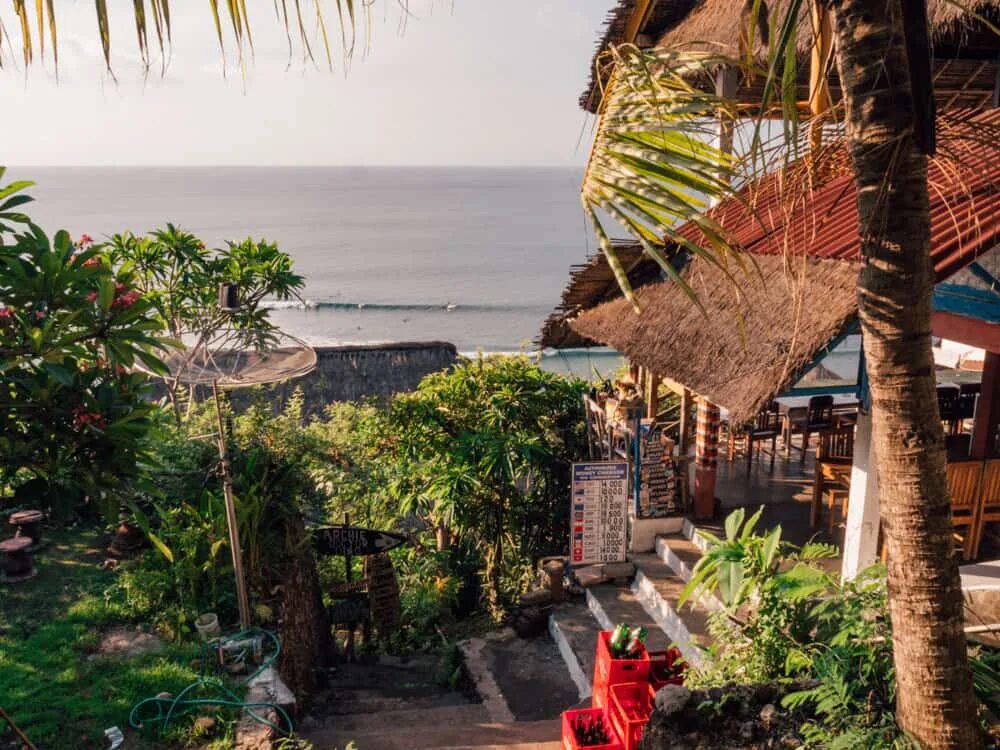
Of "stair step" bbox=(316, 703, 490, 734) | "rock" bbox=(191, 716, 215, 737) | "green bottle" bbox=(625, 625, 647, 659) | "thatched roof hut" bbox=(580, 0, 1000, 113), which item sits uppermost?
"thatched roof hut" bbox=(580, 0, 1000, 113)

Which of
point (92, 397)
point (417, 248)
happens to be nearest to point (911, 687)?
point (92, 397)

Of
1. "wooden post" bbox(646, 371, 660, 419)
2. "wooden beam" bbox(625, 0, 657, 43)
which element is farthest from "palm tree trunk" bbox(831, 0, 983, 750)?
"wooden post" bbox(646, 371, 660, 419)

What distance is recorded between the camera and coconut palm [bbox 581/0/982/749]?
98.9 inches

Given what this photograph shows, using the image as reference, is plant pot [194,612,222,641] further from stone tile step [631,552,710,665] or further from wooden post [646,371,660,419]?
wooden post [646,371,660,419]

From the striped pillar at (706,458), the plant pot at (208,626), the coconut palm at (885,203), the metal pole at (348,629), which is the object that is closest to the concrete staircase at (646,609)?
the striped pillar at (706,458)

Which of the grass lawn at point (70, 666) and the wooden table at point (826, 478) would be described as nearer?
the grass lawn at point (70, 666)

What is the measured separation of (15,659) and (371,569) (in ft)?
11.1

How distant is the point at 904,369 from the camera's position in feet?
8.89

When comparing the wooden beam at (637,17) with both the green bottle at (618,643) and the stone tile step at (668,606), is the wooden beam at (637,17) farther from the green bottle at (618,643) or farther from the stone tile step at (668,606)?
the stone tile step at (668,606)

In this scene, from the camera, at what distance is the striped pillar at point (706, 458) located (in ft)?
25.6

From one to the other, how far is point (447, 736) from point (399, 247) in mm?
72929

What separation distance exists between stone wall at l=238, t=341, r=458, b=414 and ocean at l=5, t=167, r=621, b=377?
162 centimetres

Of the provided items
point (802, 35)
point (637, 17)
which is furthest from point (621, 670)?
point (802, 35)

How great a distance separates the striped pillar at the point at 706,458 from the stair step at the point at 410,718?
2.77 m
